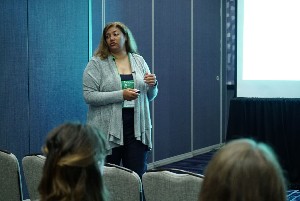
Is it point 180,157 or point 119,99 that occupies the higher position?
point 119,99

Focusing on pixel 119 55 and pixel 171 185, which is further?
pixel 119 55

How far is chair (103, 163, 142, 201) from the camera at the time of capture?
7.04 feet

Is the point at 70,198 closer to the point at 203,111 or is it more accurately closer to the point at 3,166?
the point at 3,166

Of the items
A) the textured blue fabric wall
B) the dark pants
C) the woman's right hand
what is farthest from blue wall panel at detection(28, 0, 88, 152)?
the woman's right hand

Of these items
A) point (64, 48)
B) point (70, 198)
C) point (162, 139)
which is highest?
point (64, 48)

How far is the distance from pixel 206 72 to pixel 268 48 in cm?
221

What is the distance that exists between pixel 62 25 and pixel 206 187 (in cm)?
337

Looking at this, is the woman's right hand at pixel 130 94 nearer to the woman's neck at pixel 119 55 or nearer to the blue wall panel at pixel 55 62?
the woman's neck at pixel 119 55

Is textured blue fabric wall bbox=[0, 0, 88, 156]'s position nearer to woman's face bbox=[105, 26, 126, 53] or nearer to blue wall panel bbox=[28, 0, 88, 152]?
blue wall panel bbox=[28, 0, 88, 152]

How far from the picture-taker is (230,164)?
117 cm

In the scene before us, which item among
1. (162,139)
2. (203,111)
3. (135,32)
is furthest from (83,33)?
(203,111)

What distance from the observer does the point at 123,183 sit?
2.17 metres

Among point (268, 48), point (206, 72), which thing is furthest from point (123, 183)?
point (206, 72)

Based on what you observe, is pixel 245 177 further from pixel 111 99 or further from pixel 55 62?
pixel 55 62
